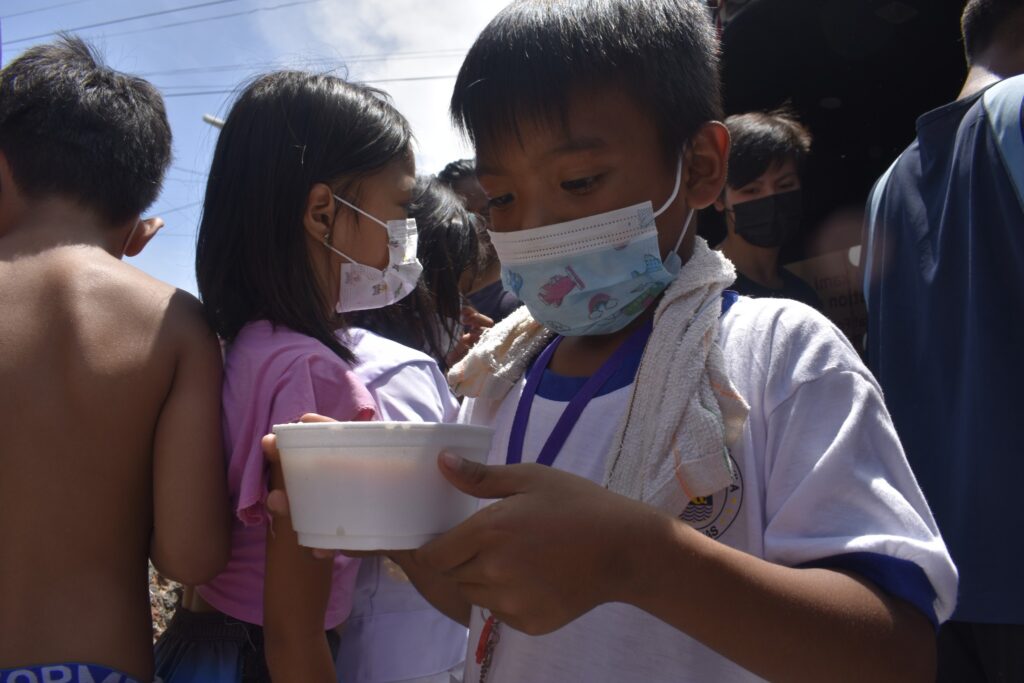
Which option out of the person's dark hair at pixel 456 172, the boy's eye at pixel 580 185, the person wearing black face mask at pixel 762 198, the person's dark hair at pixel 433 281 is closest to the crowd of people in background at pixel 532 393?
the boy's eye at pixel 580 185

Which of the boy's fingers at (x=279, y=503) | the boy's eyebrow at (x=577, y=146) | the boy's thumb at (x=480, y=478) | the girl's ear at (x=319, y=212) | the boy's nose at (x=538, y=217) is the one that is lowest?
the boy's fingers at (x=279, y=503)

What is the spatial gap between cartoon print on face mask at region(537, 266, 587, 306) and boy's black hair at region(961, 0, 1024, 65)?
5.75ft

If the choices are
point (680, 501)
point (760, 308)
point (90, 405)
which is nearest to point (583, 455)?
point (680, 501)

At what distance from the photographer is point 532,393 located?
4.75 ft

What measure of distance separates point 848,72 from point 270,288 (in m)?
3.79

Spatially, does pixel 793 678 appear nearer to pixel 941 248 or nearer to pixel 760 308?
pixel 760 308

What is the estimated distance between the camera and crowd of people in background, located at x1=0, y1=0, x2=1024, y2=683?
3.04 ft

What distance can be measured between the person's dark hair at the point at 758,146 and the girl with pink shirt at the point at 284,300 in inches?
80.6

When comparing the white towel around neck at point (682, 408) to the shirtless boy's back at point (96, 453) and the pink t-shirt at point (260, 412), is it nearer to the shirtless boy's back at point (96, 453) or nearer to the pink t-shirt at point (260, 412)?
the pink t-shirt at point (260, 412)

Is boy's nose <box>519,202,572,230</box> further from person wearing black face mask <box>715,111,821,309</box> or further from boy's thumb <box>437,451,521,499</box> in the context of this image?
person wearing black face mask <box>715,111,821,309</box>

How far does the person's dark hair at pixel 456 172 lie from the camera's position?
471 centimetres

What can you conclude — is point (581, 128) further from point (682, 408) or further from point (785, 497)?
point (785, 497)

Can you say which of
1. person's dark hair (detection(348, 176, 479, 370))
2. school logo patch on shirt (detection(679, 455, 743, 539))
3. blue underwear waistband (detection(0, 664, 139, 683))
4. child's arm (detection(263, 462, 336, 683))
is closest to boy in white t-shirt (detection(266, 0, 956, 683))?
school logo patch on shirt (detection(679, 455, 743, 539))

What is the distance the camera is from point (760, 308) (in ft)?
3.96
